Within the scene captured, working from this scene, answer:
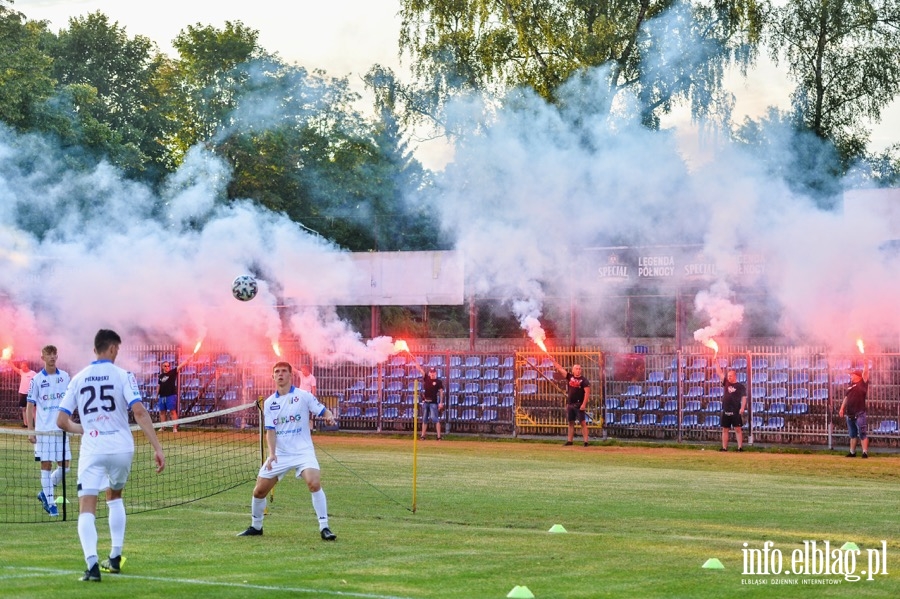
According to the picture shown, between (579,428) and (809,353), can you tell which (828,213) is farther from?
(579,428)

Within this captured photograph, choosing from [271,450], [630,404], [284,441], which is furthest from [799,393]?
[271,450]

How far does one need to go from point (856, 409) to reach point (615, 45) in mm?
15544

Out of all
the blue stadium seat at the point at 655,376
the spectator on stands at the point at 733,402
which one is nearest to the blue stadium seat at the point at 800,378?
the spectator on stands at the point at 733,402

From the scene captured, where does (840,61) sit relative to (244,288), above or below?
above

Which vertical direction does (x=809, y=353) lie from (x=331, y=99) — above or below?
below

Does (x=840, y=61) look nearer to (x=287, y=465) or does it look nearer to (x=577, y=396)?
(x=577, y=396)

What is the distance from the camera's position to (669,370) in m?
34.7

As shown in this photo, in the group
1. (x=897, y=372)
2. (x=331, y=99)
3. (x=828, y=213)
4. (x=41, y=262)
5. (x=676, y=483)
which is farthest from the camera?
(x=331, y=99)

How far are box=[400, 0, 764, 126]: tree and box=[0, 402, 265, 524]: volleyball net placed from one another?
1432cm

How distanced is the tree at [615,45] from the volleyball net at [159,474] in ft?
47.0

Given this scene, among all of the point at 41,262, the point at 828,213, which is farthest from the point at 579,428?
the point at 41,262

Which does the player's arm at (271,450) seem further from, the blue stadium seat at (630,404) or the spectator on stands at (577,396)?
the blue stadium seat at (630,404)

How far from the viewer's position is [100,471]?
11172 millimetres

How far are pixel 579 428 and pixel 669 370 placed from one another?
3.81 meters
